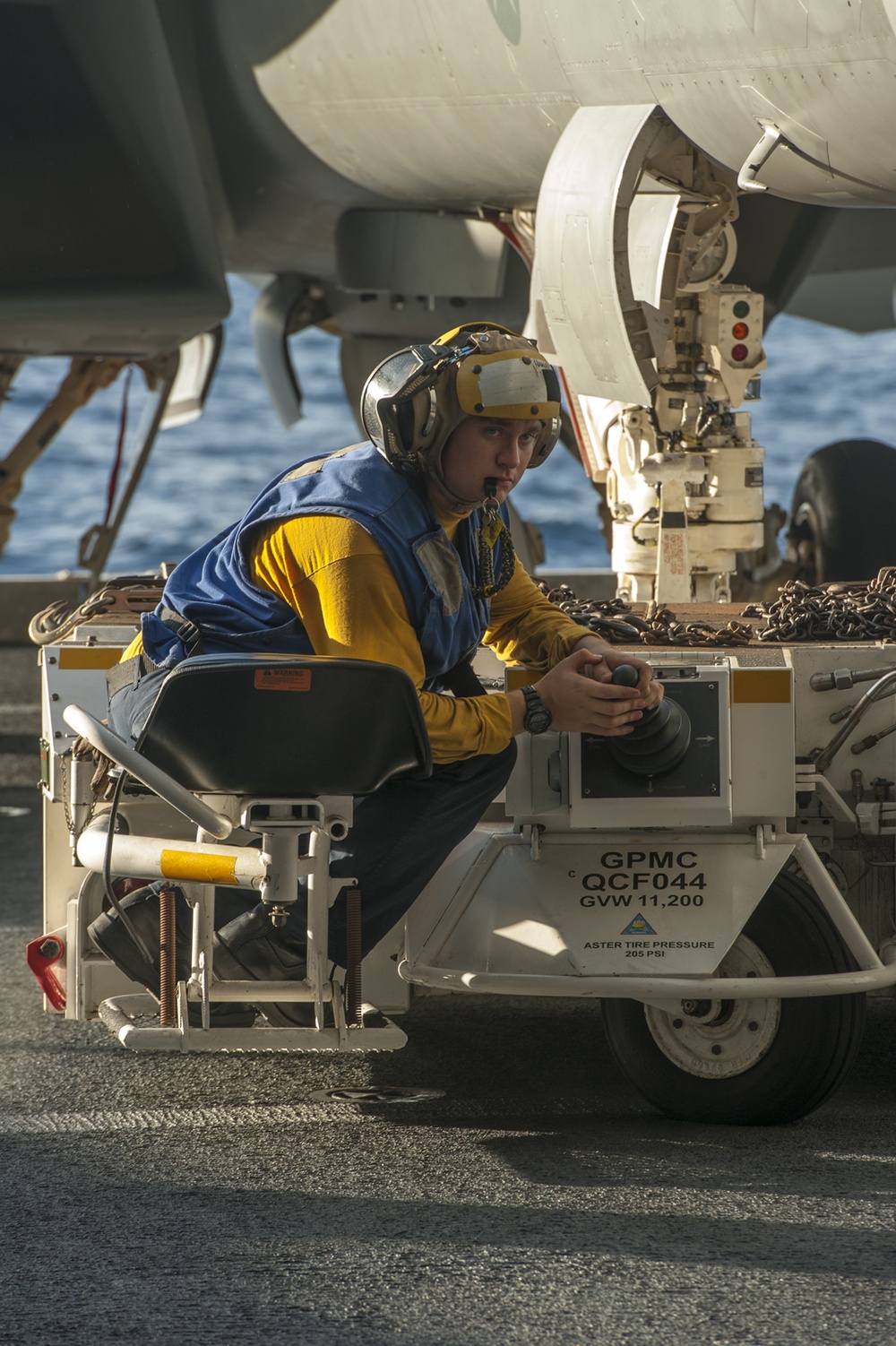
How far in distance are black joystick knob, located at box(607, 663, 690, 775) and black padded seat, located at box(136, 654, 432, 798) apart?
0.48m

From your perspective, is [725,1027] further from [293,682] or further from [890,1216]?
[293,682]

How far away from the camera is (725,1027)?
3178 millimetres

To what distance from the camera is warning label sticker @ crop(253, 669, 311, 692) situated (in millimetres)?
2646

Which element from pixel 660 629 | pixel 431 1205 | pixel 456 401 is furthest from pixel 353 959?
pixel 660 629

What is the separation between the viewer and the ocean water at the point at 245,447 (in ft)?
116

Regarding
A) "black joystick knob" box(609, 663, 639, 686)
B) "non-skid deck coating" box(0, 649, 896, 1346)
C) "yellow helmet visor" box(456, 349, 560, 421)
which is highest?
"yellow helmet visor" box(456, 349, 560, 421)

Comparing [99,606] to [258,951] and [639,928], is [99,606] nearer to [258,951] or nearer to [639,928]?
[258,951]

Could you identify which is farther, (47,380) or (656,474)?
(47,380)

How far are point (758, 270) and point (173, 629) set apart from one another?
4552 mm

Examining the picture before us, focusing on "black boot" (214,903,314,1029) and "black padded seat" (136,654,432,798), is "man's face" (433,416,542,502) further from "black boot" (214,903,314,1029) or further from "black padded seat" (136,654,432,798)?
"black boot" (214,903,314,1029)

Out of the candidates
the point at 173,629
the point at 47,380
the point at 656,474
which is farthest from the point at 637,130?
the point at 47,380

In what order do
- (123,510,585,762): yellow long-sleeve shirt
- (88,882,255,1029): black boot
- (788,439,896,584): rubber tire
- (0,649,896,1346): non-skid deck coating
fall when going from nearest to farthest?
(0,649,896,1346): non-skid deck coating, (123,510,585,762): yellow long-sleeve shirt, (88,882,255,1029): black boot, (788,439,896,584): rubber tire

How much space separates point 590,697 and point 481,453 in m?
0.50

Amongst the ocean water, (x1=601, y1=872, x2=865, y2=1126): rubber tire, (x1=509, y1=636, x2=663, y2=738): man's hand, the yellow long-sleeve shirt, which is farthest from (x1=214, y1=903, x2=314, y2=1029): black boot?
the ocean water
